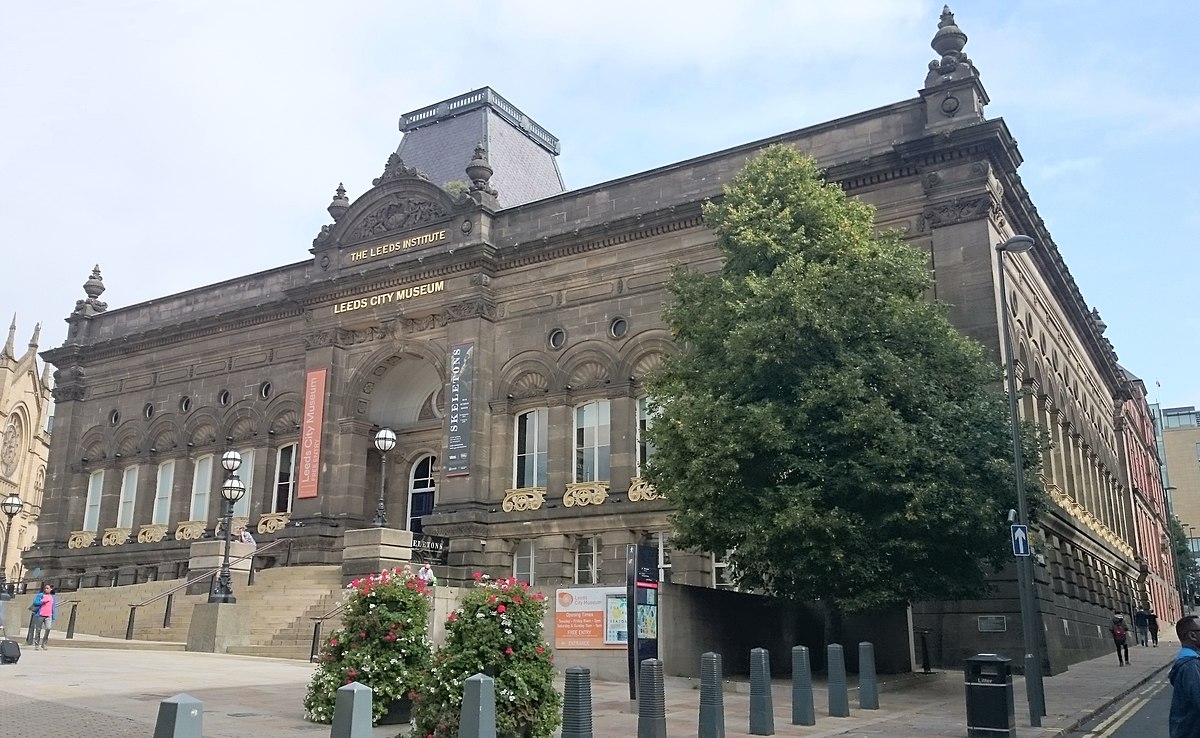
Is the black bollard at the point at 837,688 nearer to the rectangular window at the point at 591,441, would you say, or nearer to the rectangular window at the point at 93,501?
the rectangular window at the point at 591,441

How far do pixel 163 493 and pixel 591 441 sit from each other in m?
19.7

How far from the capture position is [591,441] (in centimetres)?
3062

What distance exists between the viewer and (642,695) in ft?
34.6

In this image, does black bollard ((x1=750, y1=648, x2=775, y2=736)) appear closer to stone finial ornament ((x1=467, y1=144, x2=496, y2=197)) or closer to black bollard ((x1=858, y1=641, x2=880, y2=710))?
black bollard ((x1=858, y1=641, x2=880, y2=710))

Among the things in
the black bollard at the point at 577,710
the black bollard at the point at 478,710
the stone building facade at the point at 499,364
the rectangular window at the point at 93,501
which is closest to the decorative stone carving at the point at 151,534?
the stone building facade at the point at 499,364

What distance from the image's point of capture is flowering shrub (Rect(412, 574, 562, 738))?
9.77 metres

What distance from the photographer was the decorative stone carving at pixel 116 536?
39.8 metres

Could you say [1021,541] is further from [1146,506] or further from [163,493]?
[1146,506]

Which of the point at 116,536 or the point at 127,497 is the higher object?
the point at 127,497

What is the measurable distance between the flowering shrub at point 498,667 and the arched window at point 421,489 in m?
25.1

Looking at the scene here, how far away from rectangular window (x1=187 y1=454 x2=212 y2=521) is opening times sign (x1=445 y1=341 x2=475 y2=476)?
1208 centimetres

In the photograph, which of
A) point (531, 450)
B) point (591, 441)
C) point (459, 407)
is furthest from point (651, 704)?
point (459, 407)

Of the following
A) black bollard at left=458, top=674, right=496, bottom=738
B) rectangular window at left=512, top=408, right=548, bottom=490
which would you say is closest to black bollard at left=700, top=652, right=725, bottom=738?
black bollard at left=458, top=674, right=496, bottom=738

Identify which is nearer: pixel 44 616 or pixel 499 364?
pixel 44 616
